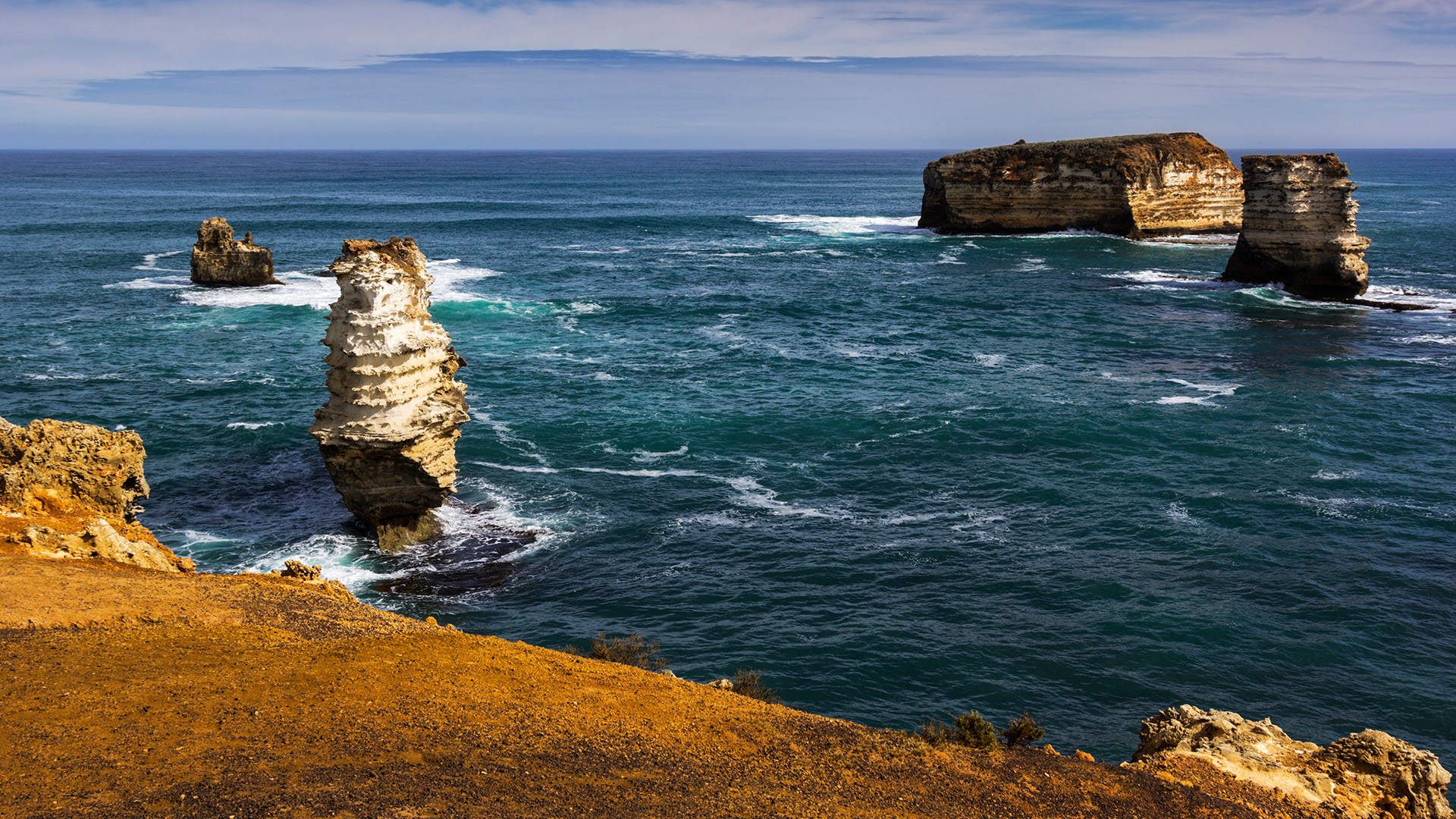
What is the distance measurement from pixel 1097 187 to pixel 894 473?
239 feet

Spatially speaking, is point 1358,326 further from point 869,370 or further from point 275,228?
point 275,228

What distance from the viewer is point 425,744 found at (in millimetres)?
14570

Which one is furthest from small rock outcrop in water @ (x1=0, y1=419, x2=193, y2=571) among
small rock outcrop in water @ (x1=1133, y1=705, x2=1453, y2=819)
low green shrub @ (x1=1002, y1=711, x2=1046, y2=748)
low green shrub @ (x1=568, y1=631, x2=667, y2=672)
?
small rock outcrop in water @ (x1=1133, y1=705, x2=1453, y2=819)

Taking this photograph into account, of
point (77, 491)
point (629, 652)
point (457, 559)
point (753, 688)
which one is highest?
point (77, 491)

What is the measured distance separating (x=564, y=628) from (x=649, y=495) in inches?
371

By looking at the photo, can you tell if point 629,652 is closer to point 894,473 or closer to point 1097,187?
point 894,473

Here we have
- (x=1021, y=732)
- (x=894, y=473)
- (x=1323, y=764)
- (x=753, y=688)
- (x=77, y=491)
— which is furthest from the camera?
(x=894, y=473)

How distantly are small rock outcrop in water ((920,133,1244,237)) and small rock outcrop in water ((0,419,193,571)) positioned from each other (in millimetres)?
90157

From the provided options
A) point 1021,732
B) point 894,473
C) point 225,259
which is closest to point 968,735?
point 1021,732

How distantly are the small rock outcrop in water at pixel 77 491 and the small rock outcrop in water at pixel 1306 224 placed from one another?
6337 cm

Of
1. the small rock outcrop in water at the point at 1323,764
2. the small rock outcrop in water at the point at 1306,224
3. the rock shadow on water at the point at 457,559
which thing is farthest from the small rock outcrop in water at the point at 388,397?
the small rock outcrop in water at the point at 1306,224

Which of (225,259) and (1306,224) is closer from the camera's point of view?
(1306,224)

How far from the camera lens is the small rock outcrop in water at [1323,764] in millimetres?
15383

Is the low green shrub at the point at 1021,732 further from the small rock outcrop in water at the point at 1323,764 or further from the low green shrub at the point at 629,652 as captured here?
the low green shrub at the point at 629,652
